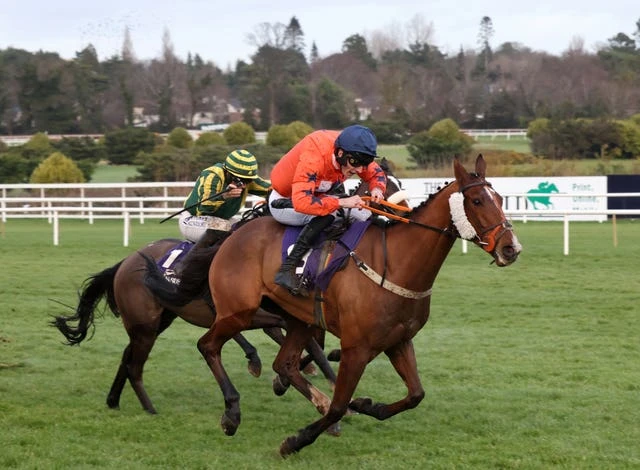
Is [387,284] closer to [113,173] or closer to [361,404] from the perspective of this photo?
[361,404]

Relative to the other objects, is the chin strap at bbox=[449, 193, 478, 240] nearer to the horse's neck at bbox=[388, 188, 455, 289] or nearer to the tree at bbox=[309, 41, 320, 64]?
the horse's neck at bbox=[388, 188, 455, 289]

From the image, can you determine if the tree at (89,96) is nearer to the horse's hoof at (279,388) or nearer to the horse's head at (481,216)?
the horse's hoof at (279,388)

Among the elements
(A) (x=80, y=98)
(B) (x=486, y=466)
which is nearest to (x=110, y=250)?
(B) (x=486, y=466)

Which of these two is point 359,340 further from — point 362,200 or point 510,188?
point 510,188

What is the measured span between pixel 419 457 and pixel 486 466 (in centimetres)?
40

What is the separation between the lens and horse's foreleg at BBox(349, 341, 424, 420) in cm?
563

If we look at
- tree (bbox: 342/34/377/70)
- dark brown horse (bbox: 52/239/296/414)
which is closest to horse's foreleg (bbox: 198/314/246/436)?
dark brown horse (bbox: 52/239/296/414)

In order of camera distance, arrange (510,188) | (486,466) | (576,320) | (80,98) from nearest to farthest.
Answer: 1. (486,466)
2. (576,320)
3. (510,188)
4. (80,98)

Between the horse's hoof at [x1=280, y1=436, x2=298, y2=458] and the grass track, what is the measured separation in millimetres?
58

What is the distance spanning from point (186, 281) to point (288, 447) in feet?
5.21

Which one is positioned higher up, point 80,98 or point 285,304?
point 80,98

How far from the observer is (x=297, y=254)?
5816mm

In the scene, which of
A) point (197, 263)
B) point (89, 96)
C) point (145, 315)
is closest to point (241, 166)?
point (197, 263)

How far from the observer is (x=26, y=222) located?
1026 inches
